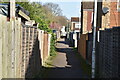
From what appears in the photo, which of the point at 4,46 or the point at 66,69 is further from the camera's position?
the point at 66,69

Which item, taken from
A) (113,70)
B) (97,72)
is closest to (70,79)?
(97,72)

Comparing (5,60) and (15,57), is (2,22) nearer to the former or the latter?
(5,60)

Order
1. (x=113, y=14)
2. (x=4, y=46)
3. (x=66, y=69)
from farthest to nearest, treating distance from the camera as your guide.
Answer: (x=113, y=14) < (x=66, y=69) < (x=4, y=46)

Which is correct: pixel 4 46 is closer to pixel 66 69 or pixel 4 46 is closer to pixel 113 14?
pixel 66 69

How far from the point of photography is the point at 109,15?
16203 millimetres

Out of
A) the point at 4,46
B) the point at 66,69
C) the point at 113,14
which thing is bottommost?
the point at 66,69

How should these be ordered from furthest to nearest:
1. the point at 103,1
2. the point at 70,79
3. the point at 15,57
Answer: the point at 103,1
the point at 70,79
the point at 15,57

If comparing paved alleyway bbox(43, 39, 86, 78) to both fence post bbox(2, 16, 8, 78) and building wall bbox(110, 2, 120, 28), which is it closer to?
building wall bbox(110, 2, 120, 28)

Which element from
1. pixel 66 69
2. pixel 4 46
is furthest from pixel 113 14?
pixel 4 46

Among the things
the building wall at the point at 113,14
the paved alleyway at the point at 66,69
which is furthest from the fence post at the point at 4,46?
the building wall at the point at 113,14

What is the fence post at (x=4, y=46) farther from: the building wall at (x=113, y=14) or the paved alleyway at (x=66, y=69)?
the building wall at (x=113, y=14)

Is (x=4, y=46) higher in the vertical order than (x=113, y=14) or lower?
lower

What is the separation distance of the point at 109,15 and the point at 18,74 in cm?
1102

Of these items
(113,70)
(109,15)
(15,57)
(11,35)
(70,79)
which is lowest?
(70,79)
